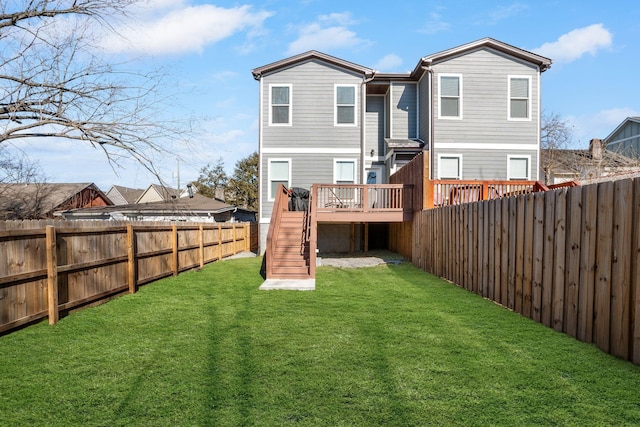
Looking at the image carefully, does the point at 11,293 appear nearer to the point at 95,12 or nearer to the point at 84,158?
the point at 84,158

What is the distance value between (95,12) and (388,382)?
25.6ft

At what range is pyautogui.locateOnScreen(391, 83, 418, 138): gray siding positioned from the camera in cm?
1620

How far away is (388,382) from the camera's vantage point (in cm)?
341

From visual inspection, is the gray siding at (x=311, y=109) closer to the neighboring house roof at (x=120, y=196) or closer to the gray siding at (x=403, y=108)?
the gray siding at (x=403, y=108)

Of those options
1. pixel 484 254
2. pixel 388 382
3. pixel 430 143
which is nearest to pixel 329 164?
pixel 430 143

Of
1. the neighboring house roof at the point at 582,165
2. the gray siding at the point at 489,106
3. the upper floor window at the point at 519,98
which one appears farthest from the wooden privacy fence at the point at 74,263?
the neighboring house roof at the point at 582,165

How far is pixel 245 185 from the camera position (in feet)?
145

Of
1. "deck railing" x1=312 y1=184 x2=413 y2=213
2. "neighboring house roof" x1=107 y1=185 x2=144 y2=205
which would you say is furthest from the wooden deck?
"neighboring house roof" x1=107 y1=185 x2=144 y2=205

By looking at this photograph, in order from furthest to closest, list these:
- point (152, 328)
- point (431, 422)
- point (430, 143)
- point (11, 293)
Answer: point (430, 143), point (152, 328), point (11, 293), point (431, 422)

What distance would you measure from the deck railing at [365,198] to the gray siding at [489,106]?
12.6ft

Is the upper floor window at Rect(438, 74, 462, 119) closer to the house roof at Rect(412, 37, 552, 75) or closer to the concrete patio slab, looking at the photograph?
the house roof at Rect(412, 37, 552, 75)

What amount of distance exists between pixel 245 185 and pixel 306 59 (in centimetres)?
2989

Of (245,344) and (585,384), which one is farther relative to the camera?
(245,344)

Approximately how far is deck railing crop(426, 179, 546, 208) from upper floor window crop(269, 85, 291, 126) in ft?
21.8
